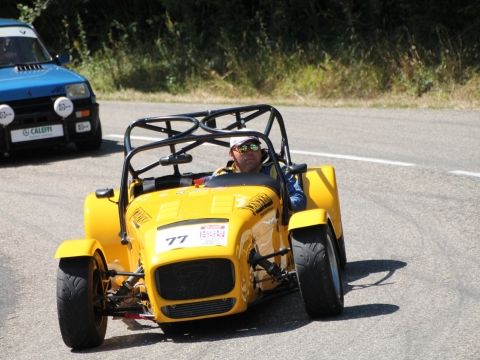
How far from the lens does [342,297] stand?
25.6 ft

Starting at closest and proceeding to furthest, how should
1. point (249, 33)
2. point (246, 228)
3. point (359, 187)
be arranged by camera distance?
1. point (246, 228)
2. point (359, 187)
3. point (249, 33)

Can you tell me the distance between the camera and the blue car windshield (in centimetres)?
1688

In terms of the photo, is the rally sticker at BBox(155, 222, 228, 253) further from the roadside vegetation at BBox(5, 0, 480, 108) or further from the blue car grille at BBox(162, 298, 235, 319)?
the roadside vegetation at BBox(5, 0, 480, 108)

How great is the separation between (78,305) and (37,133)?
28.6 feet

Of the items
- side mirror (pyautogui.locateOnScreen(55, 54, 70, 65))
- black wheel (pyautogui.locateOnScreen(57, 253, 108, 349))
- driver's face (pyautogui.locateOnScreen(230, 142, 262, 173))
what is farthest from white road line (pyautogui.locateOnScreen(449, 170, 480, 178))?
side mirror (pyautogui.locateOnScreen(55, 54, 70, 65))

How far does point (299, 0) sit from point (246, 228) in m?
17.6

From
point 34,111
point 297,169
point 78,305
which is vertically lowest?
point 34,111

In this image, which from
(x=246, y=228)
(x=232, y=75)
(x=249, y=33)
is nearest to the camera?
(x=246, y=228)

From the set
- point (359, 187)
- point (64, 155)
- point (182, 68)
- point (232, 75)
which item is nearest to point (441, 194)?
point (359, 187)

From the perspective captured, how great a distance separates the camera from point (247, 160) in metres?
8.99

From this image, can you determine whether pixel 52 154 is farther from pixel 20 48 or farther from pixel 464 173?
pixel 464 173

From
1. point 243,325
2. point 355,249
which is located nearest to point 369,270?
point 355,249

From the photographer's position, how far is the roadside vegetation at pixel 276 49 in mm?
20109

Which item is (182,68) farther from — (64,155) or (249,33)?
(64,155)
